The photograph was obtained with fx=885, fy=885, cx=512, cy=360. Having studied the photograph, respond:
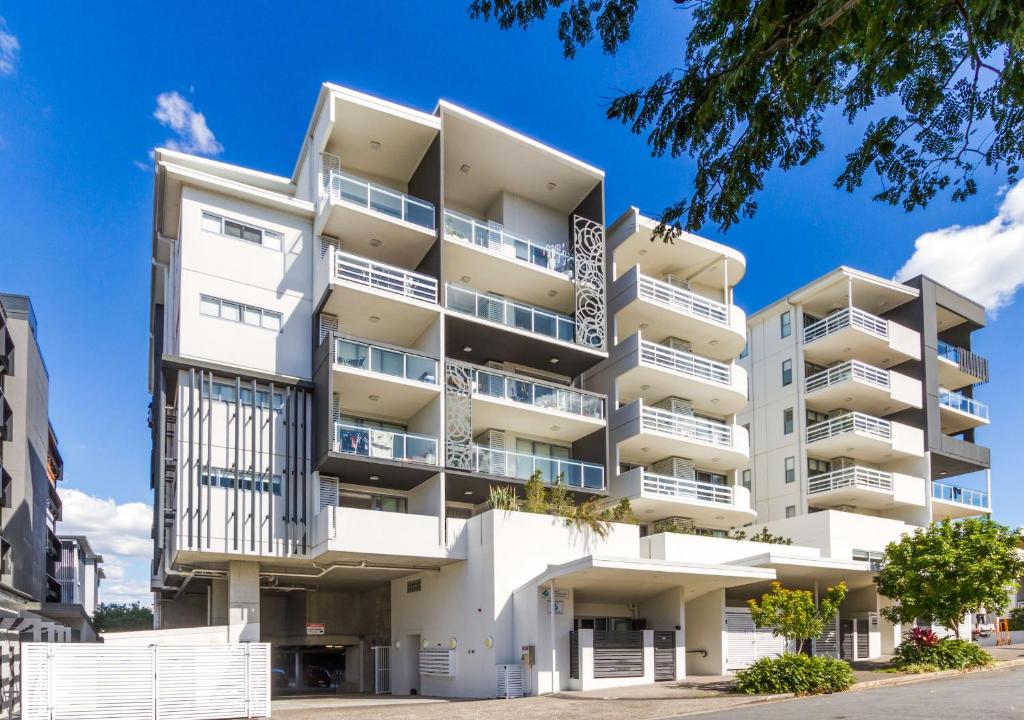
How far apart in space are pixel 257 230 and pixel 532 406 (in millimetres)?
11166

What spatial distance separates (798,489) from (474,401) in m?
20.8

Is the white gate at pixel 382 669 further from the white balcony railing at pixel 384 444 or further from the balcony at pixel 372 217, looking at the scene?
the balcony at pixel 372 217

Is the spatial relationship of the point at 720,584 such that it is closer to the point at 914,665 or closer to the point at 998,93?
the point at 914,665

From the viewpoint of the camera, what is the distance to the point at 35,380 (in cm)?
5109

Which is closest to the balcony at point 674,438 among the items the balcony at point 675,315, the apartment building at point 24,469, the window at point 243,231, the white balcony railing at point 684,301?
the balcony at point 675,315

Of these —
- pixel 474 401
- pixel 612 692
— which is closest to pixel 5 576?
pixel 474 401

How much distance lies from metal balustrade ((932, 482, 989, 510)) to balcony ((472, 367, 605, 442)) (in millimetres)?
22670

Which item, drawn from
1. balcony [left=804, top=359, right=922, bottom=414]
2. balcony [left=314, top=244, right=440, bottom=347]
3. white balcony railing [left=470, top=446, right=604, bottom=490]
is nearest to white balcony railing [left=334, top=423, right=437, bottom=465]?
white balcony railing [left=470, top=446, right=604, bottom=490]

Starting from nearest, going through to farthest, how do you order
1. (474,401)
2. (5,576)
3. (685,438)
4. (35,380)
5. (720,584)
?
1. (720,584)
2. (474,401)
3. (685,438)
4. (5,576)
5. (35,380)

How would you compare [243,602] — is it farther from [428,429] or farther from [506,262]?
[506,262]

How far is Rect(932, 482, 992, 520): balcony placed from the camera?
45.3 m

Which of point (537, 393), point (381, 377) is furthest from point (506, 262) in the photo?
point (381, 377)

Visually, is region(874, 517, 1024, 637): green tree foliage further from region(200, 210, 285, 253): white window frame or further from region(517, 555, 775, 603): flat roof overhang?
region(200, 210, 285, 253): white window frame

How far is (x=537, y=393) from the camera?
31656 mm
